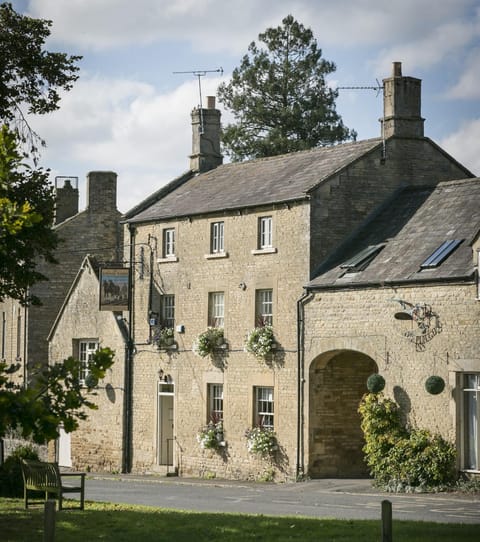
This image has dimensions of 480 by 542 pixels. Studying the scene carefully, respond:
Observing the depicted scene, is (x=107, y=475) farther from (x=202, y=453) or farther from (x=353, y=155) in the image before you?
(x=353, y=155)

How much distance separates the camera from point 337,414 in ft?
113

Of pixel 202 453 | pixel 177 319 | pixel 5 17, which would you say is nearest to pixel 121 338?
pixel 177 319

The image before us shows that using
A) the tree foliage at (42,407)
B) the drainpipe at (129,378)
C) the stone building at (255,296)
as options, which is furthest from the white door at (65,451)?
the tree foliage at (42,407)

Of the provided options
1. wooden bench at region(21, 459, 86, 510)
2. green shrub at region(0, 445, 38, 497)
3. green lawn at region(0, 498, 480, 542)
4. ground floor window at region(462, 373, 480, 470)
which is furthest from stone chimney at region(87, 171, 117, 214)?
green lawn at region(0, 498, 480, 542)

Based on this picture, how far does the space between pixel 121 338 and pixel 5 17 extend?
53.7 ft

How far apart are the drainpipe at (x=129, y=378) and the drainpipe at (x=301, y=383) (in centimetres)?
927

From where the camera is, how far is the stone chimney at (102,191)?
50562 mm

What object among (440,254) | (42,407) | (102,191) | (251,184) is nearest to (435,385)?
(440,254)

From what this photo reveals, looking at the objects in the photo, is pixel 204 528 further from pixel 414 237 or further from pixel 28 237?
pixel 414 237

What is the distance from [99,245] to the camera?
1984 inches

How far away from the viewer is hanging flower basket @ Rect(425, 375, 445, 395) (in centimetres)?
2936

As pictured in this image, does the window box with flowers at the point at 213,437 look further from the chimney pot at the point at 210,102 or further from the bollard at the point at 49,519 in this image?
the bollard at the point at 49,519

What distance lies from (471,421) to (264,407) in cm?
819

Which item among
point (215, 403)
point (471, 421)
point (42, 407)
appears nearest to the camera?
point (42, 407)
